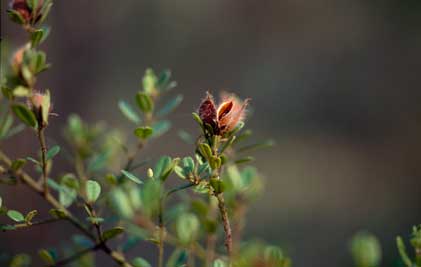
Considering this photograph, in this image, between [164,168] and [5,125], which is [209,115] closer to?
[164,168]

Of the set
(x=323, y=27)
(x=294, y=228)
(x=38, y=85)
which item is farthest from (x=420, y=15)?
(x=38, y=85)

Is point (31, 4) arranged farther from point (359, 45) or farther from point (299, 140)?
point (359, 45)

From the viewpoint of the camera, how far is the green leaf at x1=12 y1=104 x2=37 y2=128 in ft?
2.10

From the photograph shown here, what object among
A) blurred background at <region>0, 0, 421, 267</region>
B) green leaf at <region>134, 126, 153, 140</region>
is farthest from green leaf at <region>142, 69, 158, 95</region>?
blurred background at <region>0, 0, 421, 267</region>

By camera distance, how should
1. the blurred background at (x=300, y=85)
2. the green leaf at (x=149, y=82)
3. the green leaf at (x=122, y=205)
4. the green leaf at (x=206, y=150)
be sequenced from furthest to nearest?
the blurred background at (x=300, y=85)
the green leaf at (x=149, y=82)
the green leaf at (x=206, y=150)
the green leaf at (x=122, y=205)

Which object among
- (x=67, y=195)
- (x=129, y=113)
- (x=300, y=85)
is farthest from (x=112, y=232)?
(x=300, y=85)

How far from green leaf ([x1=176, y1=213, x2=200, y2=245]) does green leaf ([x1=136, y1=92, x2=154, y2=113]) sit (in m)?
0.23

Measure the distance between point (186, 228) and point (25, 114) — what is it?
23 cm

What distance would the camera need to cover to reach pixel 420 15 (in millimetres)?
4559

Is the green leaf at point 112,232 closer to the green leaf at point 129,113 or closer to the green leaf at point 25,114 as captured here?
the green leaf at point 25,114

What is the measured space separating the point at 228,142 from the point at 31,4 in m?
0.30

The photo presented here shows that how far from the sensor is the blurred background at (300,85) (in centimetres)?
376

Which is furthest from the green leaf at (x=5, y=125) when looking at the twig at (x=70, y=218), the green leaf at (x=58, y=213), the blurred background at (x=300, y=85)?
the blurred background at (x=300, y=85)

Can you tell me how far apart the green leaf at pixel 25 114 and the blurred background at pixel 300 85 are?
2579 mm
